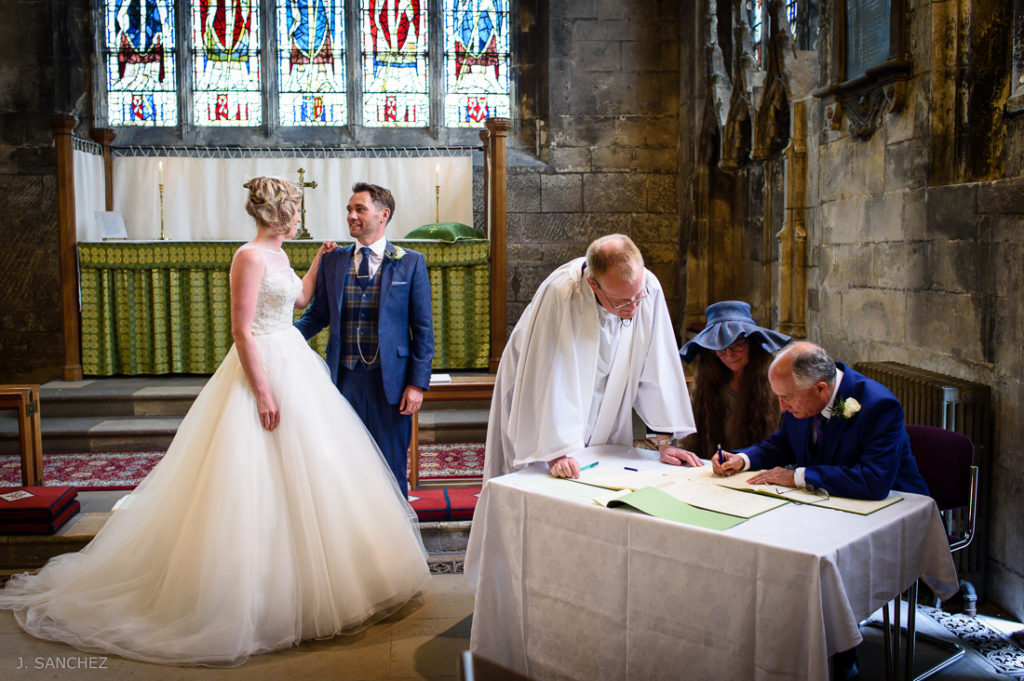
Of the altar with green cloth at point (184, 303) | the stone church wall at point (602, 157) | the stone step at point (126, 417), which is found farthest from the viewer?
the stone church wall at point (602, 157)

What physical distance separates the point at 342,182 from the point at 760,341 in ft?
18.5

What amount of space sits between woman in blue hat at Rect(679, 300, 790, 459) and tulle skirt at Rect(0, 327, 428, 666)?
1123mm

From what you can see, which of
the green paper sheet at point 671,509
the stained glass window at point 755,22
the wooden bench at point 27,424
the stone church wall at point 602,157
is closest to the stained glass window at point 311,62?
the stone church wall at point 602,157

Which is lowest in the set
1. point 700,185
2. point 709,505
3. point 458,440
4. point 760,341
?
point 458,440

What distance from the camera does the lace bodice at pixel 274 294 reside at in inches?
130

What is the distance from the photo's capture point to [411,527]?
3.42 m

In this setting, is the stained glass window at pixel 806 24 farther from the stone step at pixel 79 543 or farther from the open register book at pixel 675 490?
the open register book at pixel 675 490

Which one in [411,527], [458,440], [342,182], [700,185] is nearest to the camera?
[411,527]

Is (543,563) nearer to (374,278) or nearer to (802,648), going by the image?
(802,648)

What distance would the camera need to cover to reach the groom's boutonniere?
2500 mm

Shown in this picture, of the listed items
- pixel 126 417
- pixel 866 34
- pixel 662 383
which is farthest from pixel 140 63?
pixel 662 383

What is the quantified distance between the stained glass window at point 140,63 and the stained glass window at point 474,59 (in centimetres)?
243

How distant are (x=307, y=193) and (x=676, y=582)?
653cm

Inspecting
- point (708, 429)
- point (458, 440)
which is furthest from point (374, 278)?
point (458, 440)
